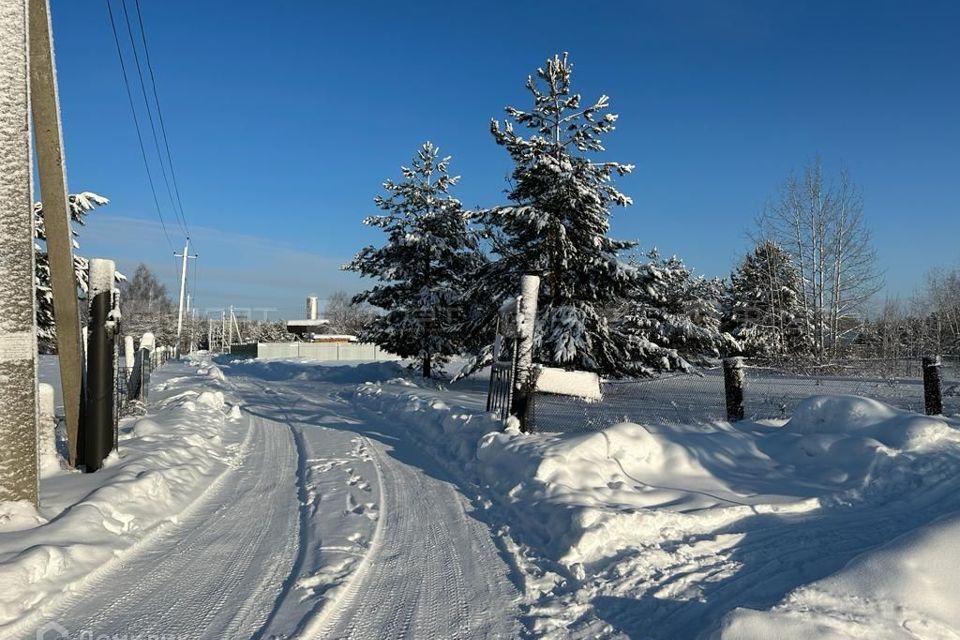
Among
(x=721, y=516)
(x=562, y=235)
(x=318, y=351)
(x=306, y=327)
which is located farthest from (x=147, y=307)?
(x=721, y=516)

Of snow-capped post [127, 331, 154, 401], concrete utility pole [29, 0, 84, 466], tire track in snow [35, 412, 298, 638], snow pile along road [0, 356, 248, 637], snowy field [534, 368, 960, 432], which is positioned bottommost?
tire track in snow [35, 412, 298, 638]

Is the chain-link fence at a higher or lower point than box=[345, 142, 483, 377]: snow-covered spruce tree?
lower

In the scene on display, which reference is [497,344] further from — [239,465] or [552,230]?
A: [552,230]

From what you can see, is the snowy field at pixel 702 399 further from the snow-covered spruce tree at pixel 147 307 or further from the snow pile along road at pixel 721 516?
the snow-covered spruce tree at pixel 147 307

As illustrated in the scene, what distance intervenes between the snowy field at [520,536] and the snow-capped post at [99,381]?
31 centimetres

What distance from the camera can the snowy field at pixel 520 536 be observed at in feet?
10.1

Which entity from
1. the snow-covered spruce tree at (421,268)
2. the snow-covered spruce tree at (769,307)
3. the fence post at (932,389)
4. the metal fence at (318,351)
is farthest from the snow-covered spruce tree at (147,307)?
the fence post at (932,389)

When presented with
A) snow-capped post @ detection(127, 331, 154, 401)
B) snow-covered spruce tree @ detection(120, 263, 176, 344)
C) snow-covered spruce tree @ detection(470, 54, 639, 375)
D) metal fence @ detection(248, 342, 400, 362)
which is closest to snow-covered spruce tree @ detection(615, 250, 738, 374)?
snow-covered spruce tree @ detection(470, 54, 639, 375)

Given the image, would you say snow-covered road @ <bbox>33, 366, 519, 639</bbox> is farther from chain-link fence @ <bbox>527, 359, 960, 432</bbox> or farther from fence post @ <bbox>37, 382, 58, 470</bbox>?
chain-link fence @ <bbox>527, 359, 960, 432</bbox>

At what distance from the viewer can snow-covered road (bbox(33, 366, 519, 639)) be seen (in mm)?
3123

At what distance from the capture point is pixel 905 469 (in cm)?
590

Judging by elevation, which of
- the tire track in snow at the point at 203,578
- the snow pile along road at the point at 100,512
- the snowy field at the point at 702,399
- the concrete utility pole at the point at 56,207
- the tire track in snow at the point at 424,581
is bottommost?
the tire track in snow at the point at 424,581

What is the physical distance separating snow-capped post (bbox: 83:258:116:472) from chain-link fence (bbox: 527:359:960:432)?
→ 5.19 metres

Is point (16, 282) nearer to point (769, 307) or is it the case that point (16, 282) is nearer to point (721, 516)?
point (721, 516)
